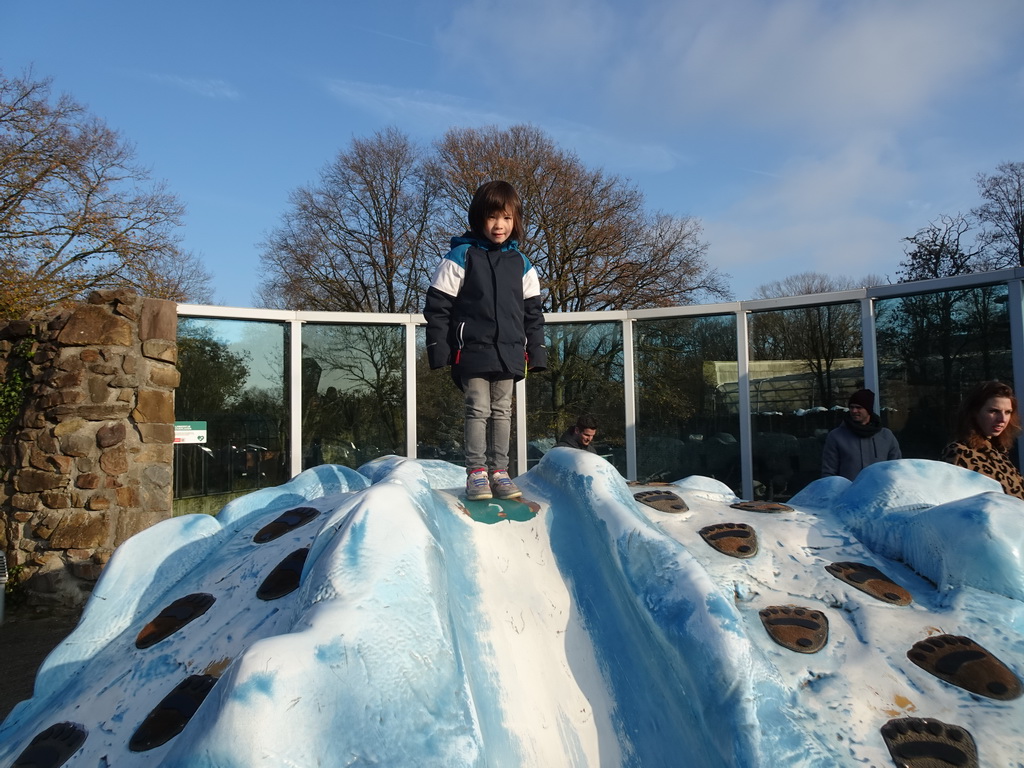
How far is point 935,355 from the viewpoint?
732cm

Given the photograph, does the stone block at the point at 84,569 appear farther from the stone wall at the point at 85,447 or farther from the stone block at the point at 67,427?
the stone block at the point at 67,427

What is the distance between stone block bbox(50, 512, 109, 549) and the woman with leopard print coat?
6.85 metres

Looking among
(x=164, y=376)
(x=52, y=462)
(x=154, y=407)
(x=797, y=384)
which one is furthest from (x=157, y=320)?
(x=797, y=384)

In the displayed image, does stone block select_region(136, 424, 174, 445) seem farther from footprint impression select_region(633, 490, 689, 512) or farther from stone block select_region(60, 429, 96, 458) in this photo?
footprint impression select_region(633, 490, 689, 512)

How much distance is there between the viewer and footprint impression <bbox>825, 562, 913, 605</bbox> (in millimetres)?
1875

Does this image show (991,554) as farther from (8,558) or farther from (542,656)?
(8,558)

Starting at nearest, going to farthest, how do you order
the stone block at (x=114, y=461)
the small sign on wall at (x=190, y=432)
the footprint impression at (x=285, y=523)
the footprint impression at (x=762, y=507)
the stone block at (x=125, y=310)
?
1. the footprint impression at (x=285, y=523)
2. the footprint impression at (x=762, y=507)
3. the stone block at (x=114, y=461)
4. the stone block at (x=125, y=310)
5. the small sign on wall at (x=190, y=432)

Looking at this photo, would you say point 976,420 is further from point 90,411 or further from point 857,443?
point 90,411

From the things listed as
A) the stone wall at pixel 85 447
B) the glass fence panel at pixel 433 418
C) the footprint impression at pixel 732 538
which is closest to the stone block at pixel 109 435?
the stone wall at pixel 85 447

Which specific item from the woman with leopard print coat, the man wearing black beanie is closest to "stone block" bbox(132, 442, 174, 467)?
the man wearing black beanie

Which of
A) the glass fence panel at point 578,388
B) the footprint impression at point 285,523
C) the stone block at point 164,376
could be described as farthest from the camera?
the glass fence panel at point 578,388

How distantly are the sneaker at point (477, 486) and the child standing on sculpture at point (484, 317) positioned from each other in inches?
13.2

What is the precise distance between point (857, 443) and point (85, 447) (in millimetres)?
6535

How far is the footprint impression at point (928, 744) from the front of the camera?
142 cm
